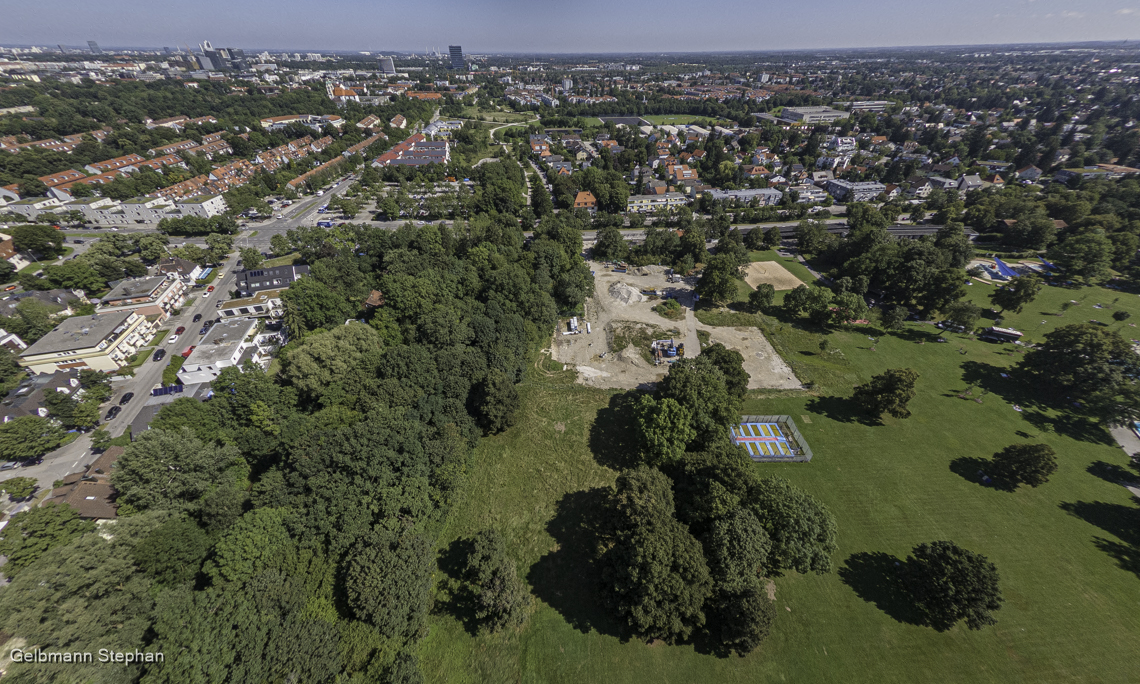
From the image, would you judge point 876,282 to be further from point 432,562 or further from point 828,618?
point 432,562

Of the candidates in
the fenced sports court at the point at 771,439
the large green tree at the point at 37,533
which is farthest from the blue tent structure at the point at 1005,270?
the large green tree at the point at 37,533

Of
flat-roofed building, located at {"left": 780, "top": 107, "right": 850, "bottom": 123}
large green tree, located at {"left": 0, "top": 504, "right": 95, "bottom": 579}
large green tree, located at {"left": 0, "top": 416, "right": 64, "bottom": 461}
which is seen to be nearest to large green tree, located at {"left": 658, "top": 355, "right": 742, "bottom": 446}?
large green tree, located at {"left": 0, "top": 504, "right": 95, "bottom": 579}

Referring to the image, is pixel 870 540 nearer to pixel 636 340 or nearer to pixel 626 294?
pixel 636 340

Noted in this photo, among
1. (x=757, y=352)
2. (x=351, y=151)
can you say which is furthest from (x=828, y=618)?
(x=351, y=151)

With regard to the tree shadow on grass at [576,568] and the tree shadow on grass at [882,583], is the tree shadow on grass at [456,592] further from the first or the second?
the tree shadow on grass at [882,583]

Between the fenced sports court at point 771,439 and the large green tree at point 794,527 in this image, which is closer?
the large green tree at point 794,527

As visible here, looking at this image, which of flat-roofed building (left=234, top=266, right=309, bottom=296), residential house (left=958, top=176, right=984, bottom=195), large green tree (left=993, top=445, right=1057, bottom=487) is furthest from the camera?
residential house (left=958, top=176, right=984, bottom=195)

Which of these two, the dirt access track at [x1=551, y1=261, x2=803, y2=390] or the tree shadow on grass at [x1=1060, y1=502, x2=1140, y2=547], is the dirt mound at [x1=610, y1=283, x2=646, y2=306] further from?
the tree shadow on grass at [x1=1060, y1=502, x2=1140, y2=547]
